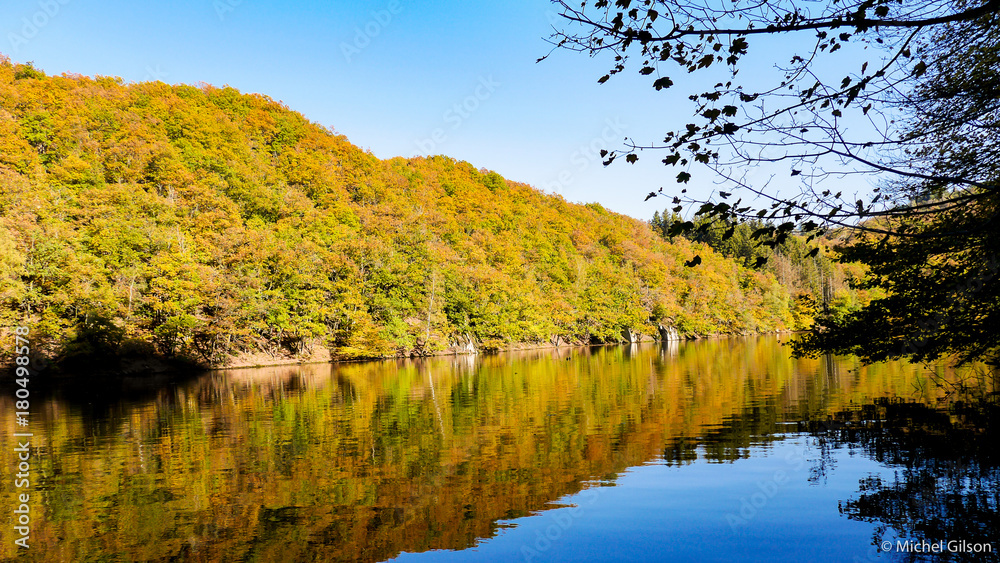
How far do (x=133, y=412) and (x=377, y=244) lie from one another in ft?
118

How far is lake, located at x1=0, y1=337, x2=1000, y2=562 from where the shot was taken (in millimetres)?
7500

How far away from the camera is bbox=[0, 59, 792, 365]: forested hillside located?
36875 millimetres

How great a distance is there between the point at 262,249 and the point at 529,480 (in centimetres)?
4061

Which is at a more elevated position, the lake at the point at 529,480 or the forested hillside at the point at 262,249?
the forested hillside at the point at 262,249

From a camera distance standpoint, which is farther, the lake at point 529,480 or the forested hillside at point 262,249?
the forested hillside at point 262,249

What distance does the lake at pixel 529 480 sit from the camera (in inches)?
295

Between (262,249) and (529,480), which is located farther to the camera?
(262,249)

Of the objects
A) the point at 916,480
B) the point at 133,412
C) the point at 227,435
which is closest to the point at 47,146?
the point at 133,412

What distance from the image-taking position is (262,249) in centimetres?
4619

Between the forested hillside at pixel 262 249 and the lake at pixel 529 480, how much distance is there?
21019mm

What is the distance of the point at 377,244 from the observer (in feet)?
181

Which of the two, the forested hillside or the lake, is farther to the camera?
the forested hillside

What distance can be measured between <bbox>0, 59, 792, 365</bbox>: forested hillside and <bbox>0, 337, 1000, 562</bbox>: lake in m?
21.0

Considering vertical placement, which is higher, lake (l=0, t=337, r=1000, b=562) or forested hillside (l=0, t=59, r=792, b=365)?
forested hillside (l=0, t=59, r=792, b=365)
